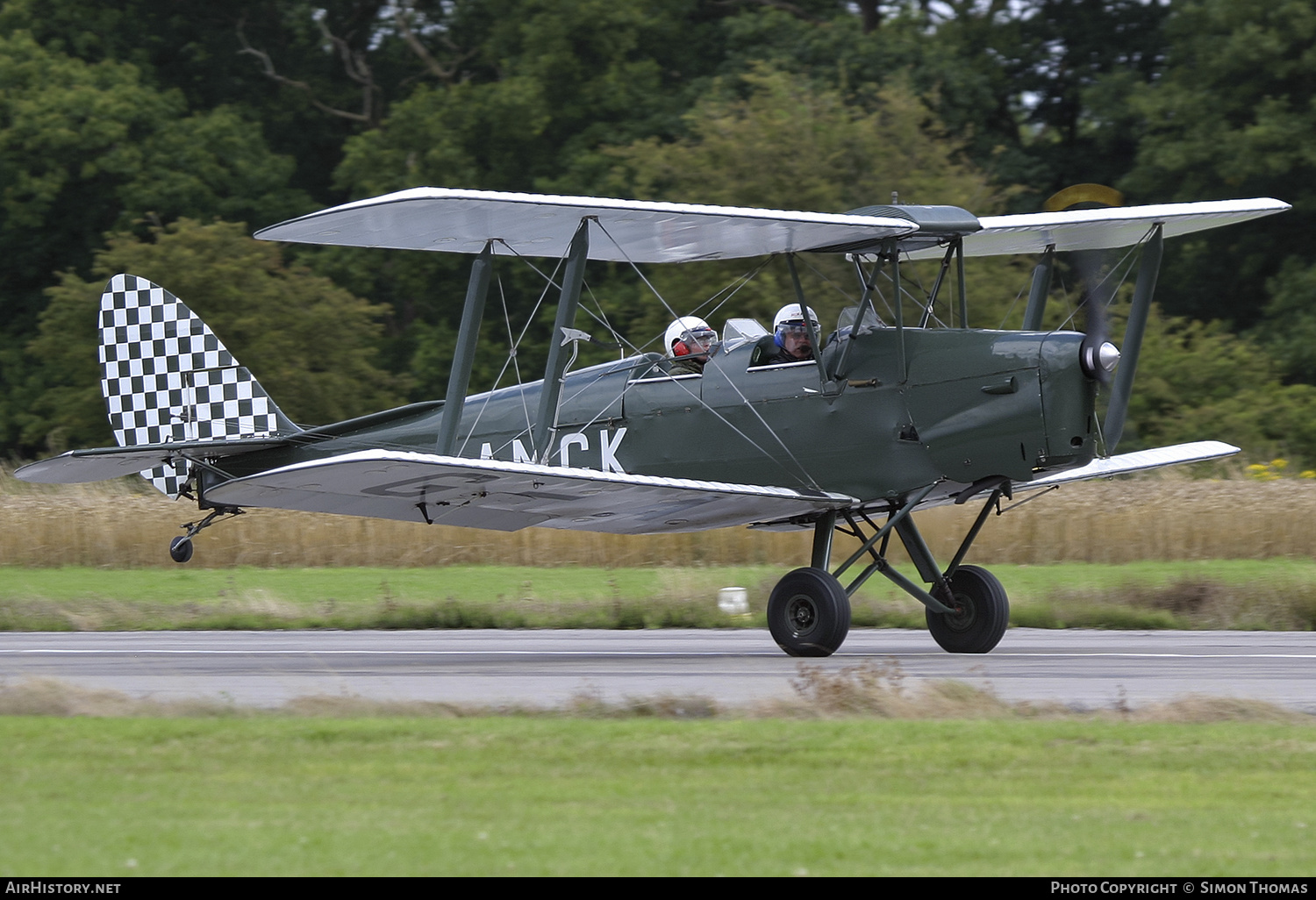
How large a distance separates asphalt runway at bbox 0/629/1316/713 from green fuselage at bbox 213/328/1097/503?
4.67 ft

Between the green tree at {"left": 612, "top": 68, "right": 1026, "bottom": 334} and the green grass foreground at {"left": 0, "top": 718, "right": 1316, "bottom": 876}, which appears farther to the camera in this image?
the green tree at {"left": 612, "top": 68, "right": 1026, "bottom": 334}

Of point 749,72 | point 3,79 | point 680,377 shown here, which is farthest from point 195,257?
point 680,377

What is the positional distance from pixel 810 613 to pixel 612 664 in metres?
1.50

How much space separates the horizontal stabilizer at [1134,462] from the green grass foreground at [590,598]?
1.86 m

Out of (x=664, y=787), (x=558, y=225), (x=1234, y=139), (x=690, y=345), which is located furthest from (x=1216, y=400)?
(x=664, y=787)

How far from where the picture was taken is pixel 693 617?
1639 centimetres

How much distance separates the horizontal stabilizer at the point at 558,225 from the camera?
11859mm

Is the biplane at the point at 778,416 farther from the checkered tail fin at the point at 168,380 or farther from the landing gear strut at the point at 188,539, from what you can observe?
the checkered tail fin at the point at 168,380

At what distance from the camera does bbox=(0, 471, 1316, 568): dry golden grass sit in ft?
69.0

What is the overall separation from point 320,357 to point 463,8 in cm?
1514

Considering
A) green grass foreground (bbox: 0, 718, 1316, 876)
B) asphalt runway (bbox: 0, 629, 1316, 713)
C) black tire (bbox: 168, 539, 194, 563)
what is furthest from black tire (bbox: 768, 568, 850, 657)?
black tire (bbox: 168, 539, 194, 563)

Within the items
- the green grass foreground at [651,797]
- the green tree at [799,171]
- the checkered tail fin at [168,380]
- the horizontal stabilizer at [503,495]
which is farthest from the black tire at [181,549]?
the green tree at [799,171]
